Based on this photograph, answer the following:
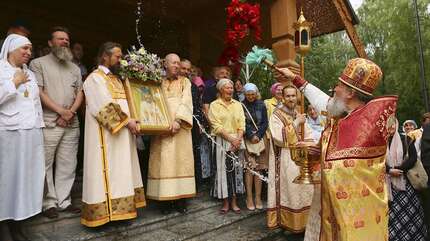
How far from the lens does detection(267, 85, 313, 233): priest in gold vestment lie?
461 cm

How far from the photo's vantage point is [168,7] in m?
8.12

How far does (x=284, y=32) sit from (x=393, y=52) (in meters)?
19.3

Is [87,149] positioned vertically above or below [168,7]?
below

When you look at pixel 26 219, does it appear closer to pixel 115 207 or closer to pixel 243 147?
pixel 115 207

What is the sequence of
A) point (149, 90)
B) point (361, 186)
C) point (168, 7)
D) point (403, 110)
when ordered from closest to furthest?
point (361, 186), point (149, 90), point (168, 7), point (403, 110)

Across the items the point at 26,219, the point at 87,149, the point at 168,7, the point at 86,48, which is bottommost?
the point at 26,219

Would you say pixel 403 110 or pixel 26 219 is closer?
pixel 26 219

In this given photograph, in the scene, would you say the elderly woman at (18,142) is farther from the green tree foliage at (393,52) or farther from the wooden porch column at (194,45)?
Answer: the green tree foliage at (393,52)

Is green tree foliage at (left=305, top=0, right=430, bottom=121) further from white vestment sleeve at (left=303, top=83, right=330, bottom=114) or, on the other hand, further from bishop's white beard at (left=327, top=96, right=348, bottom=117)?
bishop's white beard at (left=327, top=96, right=348, bottom=117)

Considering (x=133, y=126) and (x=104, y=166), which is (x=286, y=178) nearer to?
(x=133, y=126)

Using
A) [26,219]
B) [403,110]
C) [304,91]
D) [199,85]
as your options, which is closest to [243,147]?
[199,85]

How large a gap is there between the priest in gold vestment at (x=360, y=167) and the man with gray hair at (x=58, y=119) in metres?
2.98

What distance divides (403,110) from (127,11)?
19524 millimetres

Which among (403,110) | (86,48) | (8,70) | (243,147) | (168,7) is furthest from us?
(403,110)
